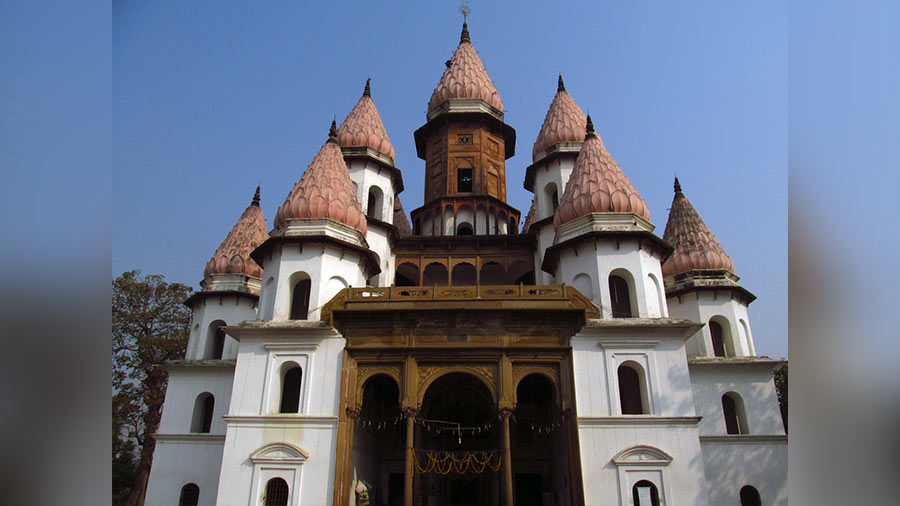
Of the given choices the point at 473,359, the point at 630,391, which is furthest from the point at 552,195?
the point at 473,359

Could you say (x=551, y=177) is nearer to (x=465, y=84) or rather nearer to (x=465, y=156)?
(x=465, y=156)

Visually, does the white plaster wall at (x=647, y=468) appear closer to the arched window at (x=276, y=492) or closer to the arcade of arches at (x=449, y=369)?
the arcade of arches at (x=449, y=369)

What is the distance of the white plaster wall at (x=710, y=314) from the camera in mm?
25250

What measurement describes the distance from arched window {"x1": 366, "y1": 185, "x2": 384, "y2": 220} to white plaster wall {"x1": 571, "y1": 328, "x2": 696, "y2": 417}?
42.9ft

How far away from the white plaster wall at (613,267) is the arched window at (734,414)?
19.4 ft

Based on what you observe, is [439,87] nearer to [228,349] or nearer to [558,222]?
[558,222]

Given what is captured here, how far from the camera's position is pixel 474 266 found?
27.9 metres

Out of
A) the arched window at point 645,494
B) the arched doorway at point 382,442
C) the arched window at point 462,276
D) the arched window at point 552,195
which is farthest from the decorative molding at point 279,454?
the arched window at point 552,195

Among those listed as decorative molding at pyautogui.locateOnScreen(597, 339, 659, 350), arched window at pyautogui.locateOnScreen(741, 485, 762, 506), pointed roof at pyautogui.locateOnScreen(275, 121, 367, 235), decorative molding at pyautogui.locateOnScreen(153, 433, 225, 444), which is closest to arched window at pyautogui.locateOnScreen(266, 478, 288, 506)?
decorative molding at pyautogui.locateOnScreen(153, 433, 225, 444)

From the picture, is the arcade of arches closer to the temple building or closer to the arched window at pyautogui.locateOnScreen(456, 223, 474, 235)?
the temple building

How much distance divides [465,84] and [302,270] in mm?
17344

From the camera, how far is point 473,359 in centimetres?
1975

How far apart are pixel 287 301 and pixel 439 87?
18.5m
